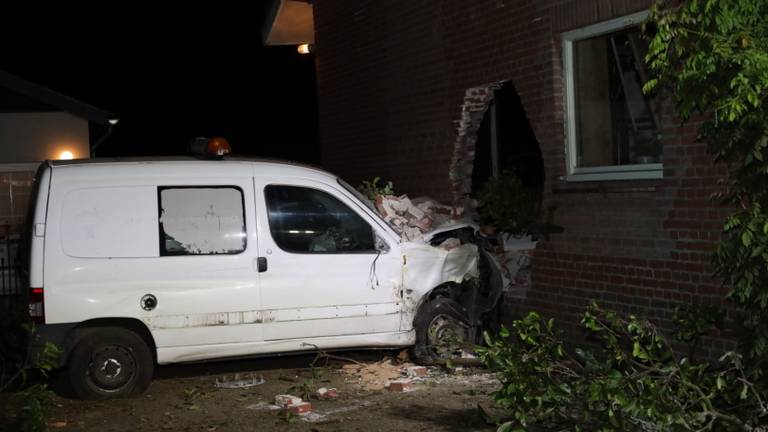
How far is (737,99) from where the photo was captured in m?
4.92

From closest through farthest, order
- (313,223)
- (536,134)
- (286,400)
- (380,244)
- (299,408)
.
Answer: (299,408), (286,400), (313,223), (380,244), (536,134)

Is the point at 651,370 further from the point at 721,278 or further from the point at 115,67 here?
the point at 115,67

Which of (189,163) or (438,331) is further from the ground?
(189,163)

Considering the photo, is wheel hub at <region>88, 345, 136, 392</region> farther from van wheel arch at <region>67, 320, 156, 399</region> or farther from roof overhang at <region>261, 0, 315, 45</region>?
roof overhang at <region>261, 0, 315, 45</region>

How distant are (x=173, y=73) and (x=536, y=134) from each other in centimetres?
4049

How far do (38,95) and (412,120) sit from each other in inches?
320

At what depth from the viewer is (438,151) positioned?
11.1m

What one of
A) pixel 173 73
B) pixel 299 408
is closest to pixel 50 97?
pixel 299 408

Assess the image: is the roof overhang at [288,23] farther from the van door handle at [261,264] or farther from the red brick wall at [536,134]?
the van door handle at [261,264]

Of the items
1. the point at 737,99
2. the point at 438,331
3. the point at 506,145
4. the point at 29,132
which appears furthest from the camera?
the point at 29,132

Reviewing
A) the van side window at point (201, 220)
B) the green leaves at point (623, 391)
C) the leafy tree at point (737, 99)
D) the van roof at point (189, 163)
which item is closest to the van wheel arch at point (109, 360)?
the van side window at point (201, 220)

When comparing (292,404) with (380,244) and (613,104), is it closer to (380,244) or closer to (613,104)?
(380,244)

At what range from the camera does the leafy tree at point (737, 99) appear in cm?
495

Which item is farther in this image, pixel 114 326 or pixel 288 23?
pixel 288 23
